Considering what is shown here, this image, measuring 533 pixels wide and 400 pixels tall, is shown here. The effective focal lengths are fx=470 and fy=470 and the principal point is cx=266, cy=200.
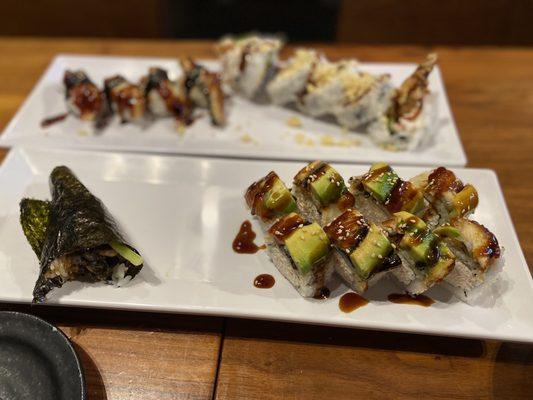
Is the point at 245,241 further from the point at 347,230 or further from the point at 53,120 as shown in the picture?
the point at 53,120

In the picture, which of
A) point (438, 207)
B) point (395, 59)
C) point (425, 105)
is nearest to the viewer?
point (438, 207)

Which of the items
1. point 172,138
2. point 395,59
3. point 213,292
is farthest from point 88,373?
point 395,59

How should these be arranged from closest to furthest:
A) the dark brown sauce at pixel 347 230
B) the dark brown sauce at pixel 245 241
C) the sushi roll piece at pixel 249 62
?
1. the dark brown sauce at pixel 347 230
2. the dark brown sauce at pixel 245 241
3. the sushi roll piece at pixel 249 62

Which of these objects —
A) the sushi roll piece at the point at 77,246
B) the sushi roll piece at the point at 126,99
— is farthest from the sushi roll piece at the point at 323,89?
the sushi roll piece at the point at 77,246

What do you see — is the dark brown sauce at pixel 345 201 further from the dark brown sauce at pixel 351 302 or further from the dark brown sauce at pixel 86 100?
the dark brown sauce at pixel 86 100

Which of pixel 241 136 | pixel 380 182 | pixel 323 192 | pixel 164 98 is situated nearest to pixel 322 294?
pixel 323 192

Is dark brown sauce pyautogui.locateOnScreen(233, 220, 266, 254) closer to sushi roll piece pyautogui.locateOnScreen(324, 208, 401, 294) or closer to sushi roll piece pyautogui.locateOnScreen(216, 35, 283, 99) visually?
A: sushi roll piece pyautogui.locateOnScreen(324, 208, 401, 294)

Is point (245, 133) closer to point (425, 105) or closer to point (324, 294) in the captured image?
point (425, 105)
